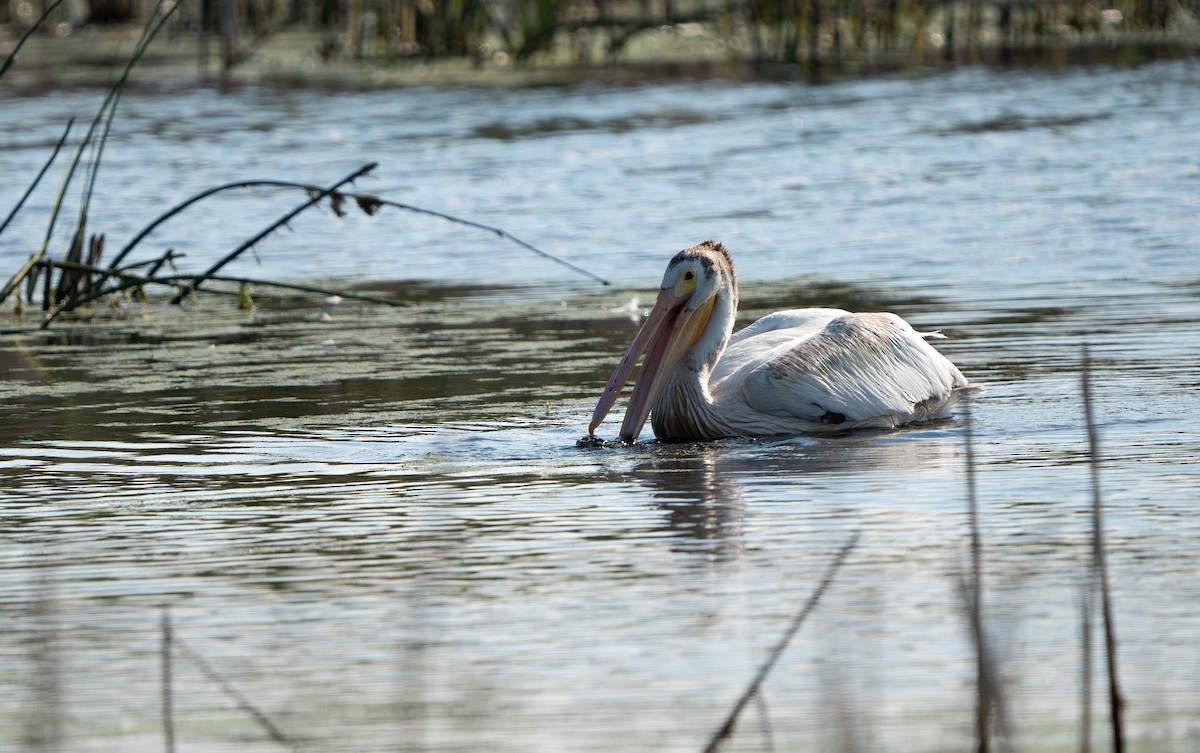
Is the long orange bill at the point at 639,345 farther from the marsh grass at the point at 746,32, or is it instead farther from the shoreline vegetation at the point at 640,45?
the marsh grass at the point at 746,32

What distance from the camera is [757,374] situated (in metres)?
6.02

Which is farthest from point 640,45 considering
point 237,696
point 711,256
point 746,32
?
point 237,696

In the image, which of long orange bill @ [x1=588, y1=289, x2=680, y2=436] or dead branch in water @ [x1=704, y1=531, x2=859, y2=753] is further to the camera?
long orange bill @ [x1=588, y1=289, x2=680, y2=436]

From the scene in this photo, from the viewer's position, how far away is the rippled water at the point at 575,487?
3.31 m

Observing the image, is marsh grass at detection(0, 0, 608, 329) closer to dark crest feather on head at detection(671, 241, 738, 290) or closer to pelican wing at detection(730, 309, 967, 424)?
dark crest feather on head at detection(671, 241, 738, 290)

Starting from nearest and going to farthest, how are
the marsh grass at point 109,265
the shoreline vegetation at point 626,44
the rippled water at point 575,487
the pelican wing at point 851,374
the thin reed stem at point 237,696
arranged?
the thin reed stem at point 237,696
the rippled water at point 575,487
the pelican wing at point 851,374
the marsh grass at point 109,265
the shoreline vegetation at point 626,44

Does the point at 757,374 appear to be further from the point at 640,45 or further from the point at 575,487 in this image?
the point at 640,45

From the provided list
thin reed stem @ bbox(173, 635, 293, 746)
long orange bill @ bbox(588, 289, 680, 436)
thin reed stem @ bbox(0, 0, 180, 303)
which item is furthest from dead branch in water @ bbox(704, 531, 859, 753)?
thin reed stem @ bbox(0, 0, 180, 303)

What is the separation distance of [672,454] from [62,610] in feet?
7.23

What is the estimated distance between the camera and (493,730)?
124 inches

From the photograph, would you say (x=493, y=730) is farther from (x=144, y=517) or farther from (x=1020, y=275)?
(x=1020, y=275)

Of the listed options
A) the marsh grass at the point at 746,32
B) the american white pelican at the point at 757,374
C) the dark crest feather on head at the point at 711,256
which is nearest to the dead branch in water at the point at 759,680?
the american white pelican at the point at 757,374

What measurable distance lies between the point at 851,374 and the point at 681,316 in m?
0.52

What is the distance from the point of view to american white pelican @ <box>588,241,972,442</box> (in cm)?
596
